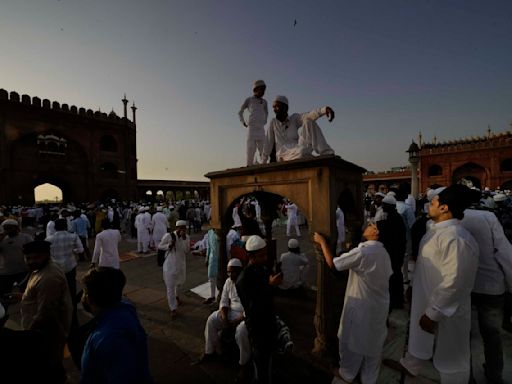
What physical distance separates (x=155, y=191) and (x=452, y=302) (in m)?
37.0

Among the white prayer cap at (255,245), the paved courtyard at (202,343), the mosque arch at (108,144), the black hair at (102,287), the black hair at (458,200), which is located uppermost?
the mosque arch at (108,144)

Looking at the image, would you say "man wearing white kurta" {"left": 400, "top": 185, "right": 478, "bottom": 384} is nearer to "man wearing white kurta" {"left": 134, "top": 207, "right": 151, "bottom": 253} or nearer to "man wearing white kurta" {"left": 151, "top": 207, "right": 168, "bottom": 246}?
"man wearing white kurta" {"left": 151, "top": 207, "right": 168, "bottom": 246}

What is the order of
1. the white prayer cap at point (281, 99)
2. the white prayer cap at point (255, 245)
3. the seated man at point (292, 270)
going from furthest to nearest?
the seated man at point (292, 270) → the white prayer cap at point (281, 99) → the white prayer cap at point (255, 245)

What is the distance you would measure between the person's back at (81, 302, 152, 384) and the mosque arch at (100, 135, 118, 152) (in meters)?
32.2

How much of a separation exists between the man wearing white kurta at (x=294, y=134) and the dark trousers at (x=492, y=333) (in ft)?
7.81

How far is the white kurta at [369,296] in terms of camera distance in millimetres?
2506

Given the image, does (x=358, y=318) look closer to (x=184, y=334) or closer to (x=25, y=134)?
(x=184, y=334)

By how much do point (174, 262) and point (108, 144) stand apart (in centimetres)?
3022

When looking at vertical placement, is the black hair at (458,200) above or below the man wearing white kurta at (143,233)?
above

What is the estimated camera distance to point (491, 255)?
7.89ft

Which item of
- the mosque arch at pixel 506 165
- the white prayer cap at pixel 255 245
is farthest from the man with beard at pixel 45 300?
the mosque arch at pixel 506 165

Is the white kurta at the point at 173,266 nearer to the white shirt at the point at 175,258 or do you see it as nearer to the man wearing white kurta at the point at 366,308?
the white shirt at the point at 175,258

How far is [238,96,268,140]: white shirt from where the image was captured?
4312mm

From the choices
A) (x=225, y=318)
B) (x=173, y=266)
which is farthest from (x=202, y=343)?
(x=173, y=266)
